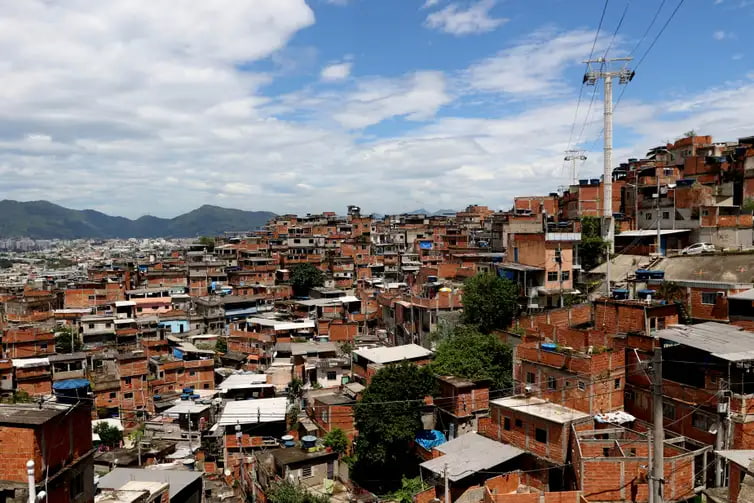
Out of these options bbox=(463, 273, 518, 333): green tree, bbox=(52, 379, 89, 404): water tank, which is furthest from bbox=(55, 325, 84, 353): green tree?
bbox=(463, 273, 518, 333): green tree

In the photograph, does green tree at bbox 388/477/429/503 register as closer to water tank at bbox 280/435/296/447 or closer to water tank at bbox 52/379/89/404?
water tank at bbox 280/435/296/447

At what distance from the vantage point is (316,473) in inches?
887

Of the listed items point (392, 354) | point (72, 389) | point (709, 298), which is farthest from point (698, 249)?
point (72, 389)

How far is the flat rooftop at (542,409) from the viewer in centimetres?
1760

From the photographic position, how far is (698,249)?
100 ft

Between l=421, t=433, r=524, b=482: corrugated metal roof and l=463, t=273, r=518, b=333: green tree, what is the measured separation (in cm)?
900

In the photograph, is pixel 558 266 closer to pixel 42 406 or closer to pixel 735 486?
pixel 735 486

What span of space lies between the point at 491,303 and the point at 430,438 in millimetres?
7963

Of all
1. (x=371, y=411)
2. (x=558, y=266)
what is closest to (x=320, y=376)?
(x=371, y=411)

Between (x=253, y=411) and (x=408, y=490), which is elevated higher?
(x=253, y=411)

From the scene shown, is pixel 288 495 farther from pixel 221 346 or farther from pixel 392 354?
pixel 221 346

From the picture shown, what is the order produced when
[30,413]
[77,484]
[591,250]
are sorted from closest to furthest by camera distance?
[30,413] → [77,484] → [591,250]

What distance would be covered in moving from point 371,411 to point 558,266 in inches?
534

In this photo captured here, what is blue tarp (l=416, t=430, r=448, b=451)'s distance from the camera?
71.9ft
